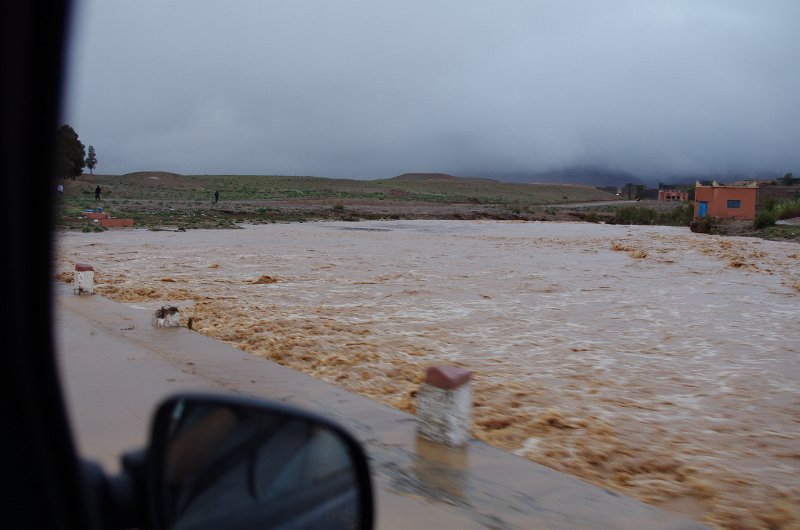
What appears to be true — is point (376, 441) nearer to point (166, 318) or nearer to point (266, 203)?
point (166, 318)

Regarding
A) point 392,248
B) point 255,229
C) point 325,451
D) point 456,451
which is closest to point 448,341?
point 456,451

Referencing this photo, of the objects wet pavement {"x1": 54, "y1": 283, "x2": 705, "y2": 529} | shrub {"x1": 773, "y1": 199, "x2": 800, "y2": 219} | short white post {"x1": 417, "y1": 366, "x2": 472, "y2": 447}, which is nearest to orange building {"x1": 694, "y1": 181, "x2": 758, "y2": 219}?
→ shrub {"x1": 773, "y1": 199, "x2": 800, "y2": 219}

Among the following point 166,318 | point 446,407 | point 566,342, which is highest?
point 446,407

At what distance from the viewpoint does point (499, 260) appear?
2233 cm

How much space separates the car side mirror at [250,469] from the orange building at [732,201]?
5073cm

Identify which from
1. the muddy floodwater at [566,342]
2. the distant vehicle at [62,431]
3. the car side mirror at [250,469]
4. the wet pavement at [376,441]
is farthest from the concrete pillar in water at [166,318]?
the car side mirror at [250,469]

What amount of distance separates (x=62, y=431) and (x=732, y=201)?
52.2 metres

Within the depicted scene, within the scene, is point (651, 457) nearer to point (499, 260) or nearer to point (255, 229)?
point (499, 260)

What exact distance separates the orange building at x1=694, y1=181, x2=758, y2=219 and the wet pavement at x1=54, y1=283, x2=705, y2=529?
1835 inches

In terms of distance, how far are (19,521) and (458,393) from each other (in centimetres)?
376

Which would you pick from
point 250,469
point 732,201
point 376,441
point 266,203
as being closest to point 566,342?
point 376,441

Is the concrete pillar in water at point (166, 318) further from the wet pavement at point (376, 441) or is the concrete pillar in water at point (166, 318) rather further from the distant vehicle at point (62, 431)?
the distant vehicle at point (62, 431)

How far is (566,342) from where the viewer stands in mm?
9867

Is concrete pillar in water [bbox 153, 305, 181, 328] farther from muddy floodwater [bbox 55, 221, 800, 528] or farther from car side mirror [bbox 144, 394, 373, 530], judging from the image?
car side mirror [bbox 144, 394, 373, 530]
